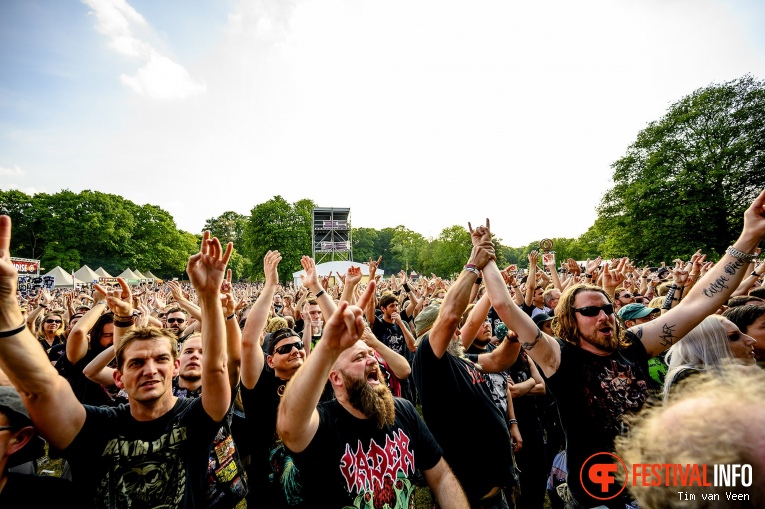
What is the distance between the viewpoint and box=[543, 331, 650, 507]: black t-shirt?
2262 mm

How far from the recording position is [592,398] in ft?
7.54

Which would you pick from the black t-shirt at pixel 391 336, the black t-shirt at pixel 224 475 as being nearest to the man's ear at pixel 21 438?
the black t-shirt at pixel 224 475

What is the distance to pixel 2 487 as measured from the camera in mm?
1595

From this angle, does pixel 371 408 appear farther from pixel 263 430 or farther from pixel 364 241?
pixel 364 241

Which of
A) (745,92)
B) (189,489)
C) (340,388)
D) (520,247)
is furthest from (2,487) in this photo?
(520,247)

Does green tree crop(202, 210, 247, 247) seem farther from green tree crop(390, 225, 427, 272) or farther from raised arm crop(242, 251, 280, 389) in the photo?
raised arm crop(242, 251, 280, 389)

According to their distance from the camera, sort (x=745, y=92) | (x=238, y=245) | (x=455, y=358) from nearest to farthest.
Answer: (x=455, y=358), (x=745, y=92), (x=238, y=245)

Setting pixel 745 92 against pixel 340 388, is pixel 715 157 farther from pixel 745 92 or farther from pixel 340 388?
pixel 340 388

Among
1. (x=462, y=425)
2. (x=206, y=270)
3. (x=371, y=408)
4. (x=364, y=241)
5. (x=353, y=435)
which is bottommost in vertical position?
(x=462, y=425)

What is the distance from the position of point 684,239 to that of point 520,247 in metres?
116

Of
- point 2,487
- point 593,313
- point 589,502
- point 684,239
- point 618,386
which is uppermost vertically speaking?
point 684,239

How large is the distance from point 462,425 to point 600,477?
0.91 metres

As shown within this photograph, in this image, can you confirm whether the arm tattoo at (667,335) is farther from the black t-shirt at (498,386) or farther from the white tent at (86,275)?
the white tent at (86,275)

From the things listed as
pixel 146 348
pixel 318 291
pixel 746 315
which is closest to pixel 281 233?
pixel 318 291
